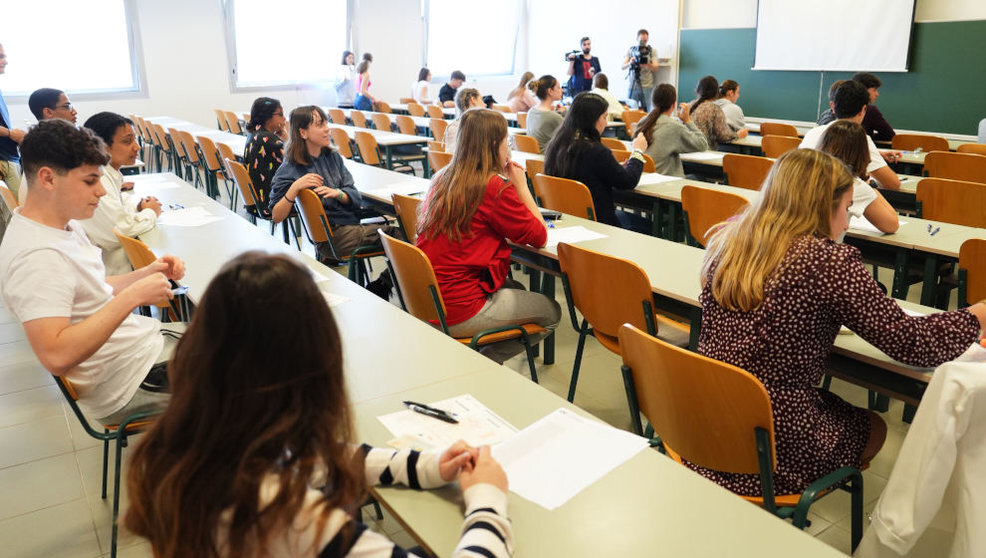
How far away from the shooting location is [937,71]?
869 cm

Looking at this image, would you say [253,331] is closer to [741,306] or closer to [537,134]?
[741,306]

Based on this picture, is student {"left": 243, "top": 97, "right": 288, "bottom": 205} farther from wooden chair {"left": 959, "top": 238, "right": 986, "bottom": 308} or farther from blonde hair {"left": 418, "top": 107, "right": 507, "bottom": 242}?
wooden chair {"left": 959, "top": 238, "right": 986, "bottom": 308}

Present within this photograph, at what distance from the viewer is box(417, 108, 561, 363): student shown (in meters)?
2.87

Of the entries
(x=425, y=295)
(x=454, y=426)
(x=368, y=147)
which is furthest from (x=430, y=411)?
(x=368, y=147)

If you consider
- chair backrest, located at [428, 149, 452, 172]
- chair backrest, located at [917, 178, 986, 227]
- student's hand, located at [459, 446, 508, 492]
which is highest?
chair backrest, located at [428, 149, 452, 172]

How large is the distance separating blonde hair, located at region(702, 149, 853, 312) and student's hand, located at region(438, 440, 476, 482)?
868mm

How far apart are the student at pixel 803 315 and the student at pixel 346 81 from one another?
10681 millimetres

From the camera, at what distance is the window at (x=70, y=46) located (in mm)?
10219

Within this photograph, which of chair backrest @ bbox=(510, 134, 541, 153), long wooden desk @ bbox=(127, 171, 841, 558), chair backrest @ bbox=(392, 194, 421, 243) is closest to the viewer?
long wooden desk @ bbox=(127, 171, 841, 558)

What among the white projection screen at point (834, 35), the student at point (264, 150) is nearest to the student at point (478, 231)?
the student at point (264, 150)

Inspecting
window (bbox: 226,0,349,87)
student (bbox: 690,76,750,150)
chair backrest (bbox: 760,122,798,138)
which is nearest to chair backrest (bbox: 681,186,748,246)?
student (bbox: 690,76,750,150)

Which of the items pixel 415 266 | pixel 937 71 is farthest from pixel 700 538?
pixel 937 71

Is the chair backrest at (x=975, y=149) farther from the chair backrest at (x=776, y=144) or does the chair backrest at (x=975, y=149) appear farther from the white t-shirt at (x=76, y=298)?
the white t-shirt at (x=76, y=298)

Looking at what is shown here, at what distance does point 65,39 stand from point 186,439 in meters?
11.8
